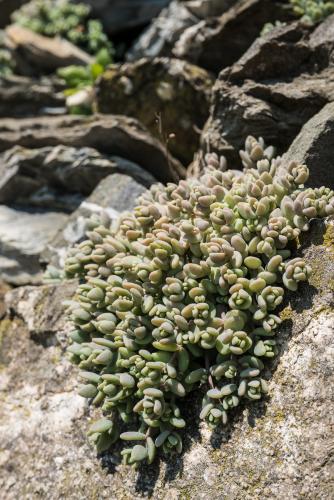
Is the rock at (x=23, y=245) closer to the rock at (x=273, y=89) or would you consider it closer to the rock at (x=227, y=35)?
the rock at (x=273, y=89)

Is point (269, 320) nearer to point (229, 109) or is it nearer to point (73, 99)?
point (229, 109)

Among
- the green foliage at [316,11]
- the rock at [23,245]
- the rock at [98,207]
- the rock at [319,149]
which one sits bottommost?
the rock at [23,245]

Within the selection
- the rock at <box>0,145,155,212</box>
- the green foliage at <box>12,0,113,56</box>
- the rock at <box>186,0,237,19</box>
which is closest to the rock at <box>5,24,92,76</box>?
the green foliage at <box>12,0,113,56</box>

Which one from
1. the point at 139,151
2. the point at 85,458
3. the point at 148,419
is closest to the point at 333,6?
the point at 139,151

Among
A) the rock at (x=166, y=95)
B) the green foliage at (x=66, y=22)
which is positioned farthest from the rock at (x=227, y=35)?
the green foliage at (x=66, y=22)

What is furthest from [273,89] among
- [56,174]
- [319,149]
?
[56,174]

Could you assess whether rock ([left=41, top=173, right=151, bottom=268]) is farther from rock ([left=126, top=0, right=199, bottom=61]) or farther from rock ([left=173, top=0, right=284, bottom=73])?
rock ([left=126, top=0, right=199, bottom=61])

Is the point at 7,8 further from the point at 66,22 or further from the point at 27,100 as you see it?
the point at 27,100
